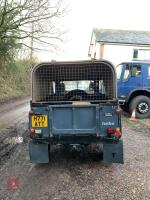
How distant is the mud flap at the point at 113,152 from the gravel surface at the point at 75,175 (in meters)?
0.17

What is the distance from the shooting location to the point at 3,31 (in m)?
23.1

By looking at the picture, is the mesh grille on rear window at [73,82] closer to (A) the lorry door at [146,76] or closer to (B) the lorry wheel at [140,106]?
(B) the lorry wheel at [140,106]

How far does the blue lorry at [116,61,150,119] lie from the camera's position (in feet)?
51.8

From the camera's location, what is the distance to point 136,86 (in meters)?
15.9

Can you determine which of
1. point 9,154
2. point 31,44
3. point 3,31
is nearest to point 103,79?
point 9,154

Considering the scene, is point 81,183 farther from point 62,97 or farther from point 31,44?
point 31,44

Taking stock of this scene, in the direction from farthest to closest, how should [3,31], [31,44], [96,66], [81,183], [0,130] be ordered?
[31,44] < [3,31] < [0,130] < [96,66] < [81,183]

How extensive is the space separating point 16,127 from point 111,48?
2779 cm

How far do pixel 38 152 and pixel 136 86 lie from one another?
30.2ft

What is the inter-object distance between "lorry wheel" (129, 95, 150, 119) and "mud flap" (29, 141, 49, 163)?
8722 mm

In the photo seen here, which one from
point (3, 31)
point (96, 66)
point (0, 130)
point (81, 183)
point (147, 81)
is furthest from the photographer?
point (3, 31)

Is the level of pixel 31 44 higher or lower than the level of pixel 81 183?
higher

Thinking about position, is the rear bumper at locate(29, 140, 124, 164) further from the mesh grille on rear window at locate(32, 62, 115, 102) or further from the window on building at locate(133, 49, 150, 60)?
the window on building at locate(133, 49, 150, 60)

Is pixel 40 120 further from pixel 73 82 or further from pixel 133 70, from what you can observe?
pixel 133 70
